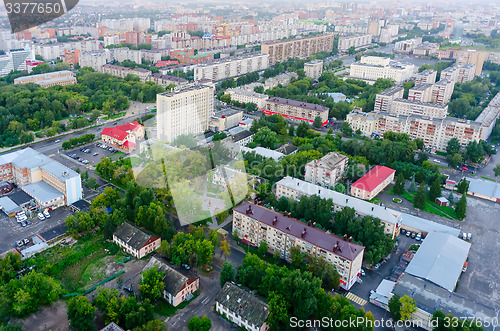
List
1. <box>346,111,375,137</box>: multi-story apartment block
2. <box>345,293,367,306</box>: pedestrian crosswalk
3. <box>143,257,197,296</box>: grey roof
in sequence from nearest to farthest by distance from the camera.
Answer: <box>143,257,197,296</box>: grey roof, <box>345,293,367,306</box>: pedestrian crosswalk, <box>346,111,375,137</box>: multi-story apartment block

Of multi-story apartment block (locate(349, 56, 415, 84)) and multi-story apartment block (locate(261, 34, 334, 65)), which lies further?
multi-story apartment block (locate(261, 34, 334, 65))

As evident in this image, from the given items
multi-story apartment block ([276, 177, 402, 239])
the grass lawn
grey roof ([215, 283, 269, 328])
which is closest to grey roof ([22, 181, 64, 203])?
the grass lawn

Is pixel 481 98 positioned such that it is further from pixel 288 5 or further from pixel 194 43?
pixel 288 5

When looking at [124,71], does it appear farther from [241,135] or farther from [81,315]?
[81,315]

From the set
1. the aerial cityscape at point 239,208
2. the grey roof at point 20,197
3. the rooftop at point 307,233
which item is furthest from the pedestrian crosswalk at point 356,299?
the grey roof at point 20,197

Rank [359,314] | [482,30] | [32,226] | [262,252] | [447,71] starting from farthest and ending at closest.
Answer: [482,30]
[447,71]
[32,226]
[262,252]
[359,314]

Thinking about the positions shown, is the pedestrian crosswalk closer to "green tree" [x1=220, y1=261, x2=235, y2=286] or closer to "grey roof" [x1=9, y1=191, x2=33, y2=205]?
"green tree" [x1=220, y1=261, x2=235, y2=286]

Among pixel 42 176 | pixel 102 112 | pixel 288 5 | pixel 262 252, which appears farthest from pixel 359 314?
pixel 288 5
